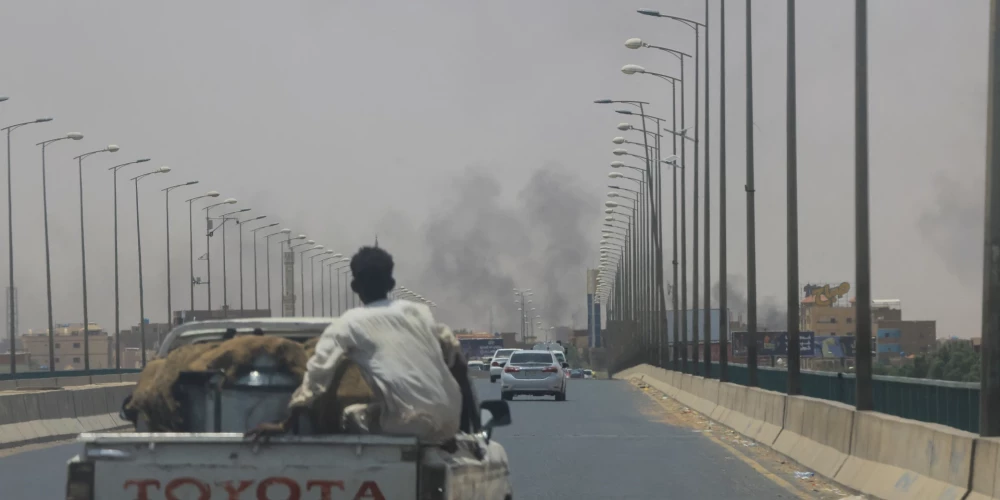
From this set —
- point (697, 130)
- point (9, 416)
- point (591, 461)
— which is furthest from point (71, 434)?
point (697, 130)

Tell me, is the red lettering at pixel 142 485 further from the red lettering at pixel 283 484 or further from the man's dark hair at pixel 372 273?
the man's dark hair at pixel 372 273

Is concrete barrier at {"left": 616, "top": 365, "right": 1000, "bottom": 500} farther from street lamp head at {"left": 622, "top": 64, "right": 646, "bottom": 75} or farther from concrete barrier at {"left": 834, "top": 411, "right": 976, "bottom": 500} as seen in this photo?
street lamp head at {"left": 622, "top": 64, "right": 646, "bottom": 75}

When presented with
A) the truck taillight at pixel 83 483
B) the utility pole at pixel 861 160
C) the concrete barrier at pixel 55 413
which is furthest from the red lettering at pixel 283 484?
the concrete barrier at pixel 55 413

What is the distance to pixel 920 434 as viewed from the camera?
50.8ft

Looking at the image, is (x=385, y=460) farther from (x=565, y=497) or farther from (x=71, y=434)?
(x=71, y=434)

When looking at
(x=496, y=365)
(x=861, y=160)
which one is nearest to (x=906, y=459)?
(x=861, y=160)

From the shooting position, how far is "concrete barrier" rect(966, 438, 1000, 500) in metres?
13.0

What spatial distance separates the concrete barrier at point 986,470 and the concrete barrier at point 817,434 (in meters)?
5.24

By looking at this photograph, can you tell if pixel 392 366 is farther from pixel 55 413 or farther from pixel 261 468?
pixel 55 413

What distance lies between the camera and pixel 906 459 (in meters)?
15.9

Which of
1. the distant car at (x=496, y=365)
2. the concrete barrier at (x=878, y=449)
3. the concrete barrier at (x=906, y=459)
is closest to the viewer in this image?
the concrete barrier at (x=878, y=449)

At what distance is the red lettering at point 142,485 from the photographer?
7.95 metres

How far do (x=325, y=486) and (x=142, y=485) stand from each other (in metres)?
0.80

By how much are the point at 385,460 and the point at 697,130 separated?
1951 inches
